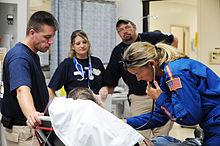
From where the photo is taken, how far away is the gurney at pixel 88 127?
1.24m

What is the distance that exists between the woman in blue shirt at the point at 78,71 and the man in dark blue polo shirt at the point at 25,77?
0.91m

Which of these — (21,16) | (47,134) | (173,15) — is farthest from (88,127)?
(173,15)

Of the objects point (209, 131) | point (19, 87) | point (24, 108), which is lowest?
point (209, 131)

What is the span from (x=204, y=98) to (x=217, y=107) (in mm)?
83

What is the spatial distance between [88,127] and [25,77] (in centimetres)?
69

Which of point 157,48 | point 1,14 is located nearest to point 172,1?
point 1,14

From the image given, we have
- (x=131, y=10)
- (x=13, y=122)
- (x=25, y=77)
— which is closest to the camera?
(x=25, y=77)

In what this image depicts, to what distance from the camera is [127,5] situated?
4652 millimetres

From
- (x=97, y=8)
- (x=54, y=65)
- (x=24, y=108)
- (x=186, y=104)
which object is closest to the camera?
(x=186, y=104)

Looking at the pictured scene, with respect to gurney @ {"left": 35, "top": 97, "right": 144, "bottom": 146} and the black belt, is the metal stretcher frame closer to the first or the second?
gurney @ {"left": 35, "top": 97, "right": 144, "bottom": 146}

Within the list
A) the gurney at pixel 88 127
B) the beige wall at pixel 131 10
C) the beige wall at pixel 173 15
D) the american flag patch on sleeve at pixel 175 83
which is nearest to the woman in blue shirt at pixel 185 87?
the american flag patch on sleeve at pixel 175 83

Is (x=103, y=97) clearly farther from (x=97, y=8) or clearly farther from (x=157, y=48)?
(x=97, y=8)

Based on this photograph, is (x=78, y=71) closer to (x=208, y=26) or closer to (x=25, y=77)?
(x=25, y=77)

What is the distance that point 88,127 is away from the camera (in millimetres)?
1244
